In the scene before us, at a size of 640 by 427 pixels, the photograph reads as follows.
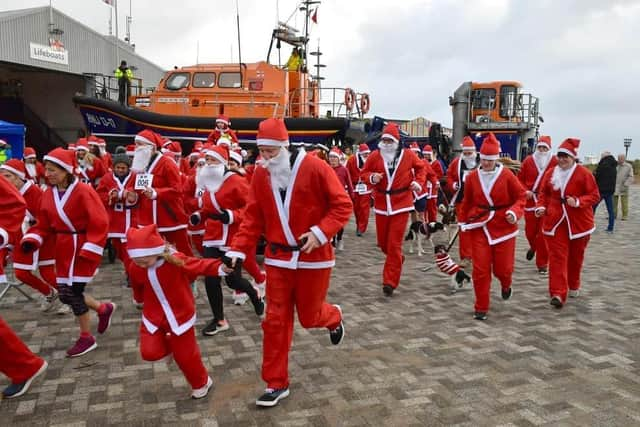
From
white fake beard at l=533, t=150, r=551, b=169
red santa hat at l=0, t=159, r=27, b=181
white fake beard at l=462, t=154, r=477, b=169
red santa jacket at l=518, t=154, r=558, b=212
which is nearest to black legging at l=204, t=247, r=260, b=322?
red santa hat at l=0, t=159, r=27, b=181

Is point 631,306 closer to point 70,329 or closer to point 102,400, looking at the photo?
point 102,400

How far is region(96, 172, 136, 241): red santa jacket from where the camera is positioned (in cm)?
600

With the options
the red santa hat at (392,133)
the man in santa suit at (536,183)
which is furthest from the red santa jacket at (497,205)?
the man in santa suit at (536,183)

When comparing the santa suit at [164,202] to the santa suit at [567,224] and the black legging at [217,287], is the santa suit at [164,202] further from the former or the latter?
the santa suit at [567,224]

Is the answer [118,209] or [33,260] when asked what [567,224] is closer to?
[118,209]

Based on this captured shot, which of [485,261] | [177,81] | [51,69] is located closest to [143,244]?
[485,261]

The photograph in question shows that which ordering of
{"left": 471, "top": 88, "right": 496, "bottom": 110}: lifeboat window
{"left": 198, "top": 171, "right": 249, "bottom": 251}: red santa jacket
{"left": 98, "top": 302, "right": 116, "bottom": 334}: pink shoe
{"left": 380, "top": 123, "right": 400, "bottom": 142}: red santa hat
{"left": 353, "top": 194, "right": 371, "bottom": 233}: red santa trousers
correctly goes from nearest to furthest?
{"left": 98, "top": 302, "right": 116, "bottom": 334}: pink shoe < {"left": 198, "top": 171, "right": 249, "bottom": 251}: red santa jacket < {"left": 380, "top": 123, "right": 400, "bottom": 142}: red santa hat < {"left": 353, "top": 194, "right": 371, "bottom": 233}: red santa trousers < {"left": 471, "top": 88, "right": 496, "bottom": 110}: lifeboat window

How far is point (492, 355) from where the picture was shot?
4574mm

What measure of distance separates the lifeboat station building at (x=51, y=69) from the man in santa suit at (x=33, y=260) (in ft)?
42.4

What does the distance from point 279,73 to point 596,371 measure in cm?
1241

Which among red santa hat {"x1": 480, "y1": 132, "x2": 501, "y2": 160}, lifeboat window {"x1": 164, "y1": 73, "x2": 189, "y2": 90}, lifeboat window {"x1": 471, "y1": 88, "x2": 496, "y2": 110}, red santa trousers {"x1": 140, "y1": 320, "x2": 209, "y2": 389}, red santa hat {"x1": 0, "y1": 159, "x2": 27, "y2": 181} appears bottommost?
red santa trousers {"x1": 140, "y1": 320, "x2": 209, "y2": 389}

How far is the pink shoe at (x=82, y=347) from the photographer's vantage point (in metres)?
4.45

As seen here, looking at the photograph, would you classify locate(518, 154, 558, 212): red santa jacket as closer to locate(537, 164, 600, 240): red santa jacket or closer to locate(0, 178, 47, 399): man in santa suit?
locate(537, 164, 600, 240): red santa jacket

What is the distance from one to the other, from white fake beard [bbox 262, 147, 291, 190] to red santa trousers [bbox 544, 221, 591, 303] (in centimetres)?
386
